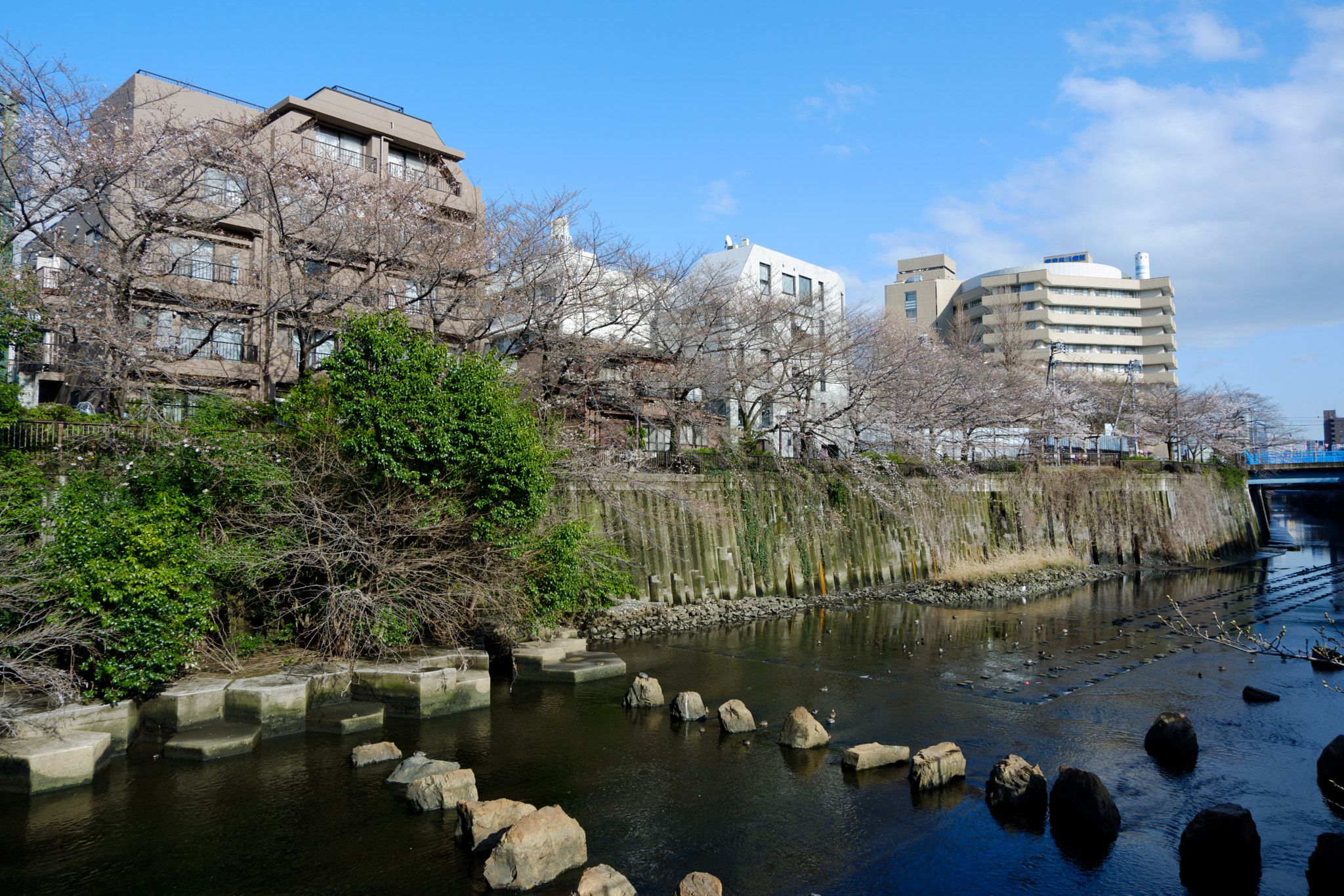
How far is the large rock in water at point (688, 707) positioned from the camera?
515 inches

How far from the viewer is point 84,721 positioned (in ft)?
35.5

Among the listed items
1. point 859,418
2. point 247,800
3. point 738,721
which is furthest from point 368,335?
point 859,418

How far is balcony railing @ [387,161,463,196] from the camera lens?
89.1 feet

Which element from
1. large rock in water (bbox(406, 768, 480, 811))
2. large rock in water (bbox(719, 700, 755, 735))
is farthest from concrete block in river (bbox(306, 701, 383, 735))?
large rock in water (bbox(719, 700, 755, 735))

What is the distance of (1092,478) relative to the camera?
1553 inches

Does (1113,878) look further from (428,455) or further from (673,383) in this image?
(673,383)

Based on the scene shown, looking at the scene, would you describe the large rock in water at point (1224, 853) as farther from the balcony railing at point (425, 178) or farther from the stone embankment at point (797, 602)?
the balcony railing at point (425, 178)

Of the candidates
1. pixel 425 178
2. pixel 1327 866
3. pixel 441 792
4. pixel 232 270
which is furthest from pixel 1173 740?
pixel 232 270

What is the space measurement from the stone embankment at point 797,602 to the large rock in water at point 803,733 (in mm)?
8469

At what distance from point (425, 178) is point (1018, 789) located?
26.9 meters

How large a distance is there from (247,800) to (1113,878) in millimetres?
10015

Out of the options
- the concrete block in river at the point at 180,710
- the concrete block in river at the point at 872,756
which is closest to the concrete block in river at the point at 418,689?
the concrete block in river at the point at 180,710

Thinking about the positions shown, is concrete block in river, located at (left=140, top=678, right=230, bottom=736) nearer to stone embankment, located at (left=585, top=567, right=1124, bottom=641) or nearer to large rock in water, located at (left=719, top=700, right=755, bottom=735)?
large rock in water, located at (left=719, top=700, right=755, bottom=735)

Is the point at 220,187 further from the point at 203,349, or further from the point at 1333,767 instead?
the point at 1333,767
